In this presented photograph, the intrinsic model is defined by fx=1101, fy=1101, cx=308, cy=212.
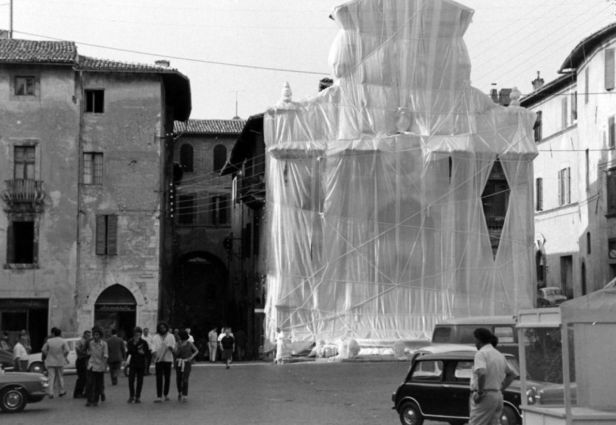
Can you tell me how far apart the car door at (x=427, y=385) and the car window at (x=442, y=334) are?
9.57 metres

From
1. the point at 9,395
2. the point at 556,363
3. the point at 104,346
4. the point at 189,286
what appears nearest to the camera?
the point at 556,363

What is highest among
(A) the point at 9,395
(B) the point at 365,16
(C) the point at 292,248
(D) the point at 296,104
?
(B) the point at 365,16

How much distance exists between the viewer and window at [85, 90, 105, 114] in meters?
44.6

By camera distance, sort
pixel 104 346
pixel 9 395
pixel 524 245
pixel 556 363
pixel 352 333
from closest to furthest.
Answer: pixel 556 363 < pixel 9 395 < pixel 104 346 < pixel 352 333 < pixel 524 245

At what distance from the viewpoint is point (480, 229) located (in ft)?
142

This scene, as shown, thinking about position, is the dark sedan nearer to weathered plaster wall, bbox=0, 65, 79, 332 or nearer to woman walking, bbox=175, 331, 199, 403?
woman walking, bbox=175, 331, 199, 403

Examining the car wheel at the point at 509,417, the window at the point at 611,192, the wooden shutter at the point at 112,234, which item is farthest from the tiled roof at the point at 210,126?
the car wheel at the point at 509,417

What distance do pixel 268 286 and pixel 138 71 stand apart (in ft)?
34.0

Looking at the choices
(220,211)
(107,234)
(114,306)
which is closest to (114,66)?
(107,234)

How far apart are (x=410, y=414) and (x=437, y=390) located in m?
0.66

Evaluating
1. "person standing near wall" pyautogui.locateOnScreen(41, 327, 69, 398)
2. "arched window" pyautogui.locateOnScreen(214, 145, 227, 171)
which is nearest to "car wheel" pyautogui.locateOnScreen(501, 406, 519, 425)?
"person standing near wall" pyautogui.locateOnScreen(41, 327, 69, 398)

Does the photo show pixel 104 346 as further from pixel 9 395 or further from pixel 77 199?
pixel 77 199

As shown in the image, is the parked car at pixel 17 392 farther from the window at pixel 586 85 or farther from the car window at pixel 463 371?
the window at pixel 586 85

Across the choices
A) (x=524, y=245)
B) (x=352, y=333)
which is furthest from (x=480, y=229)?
(x=352, y=333)
